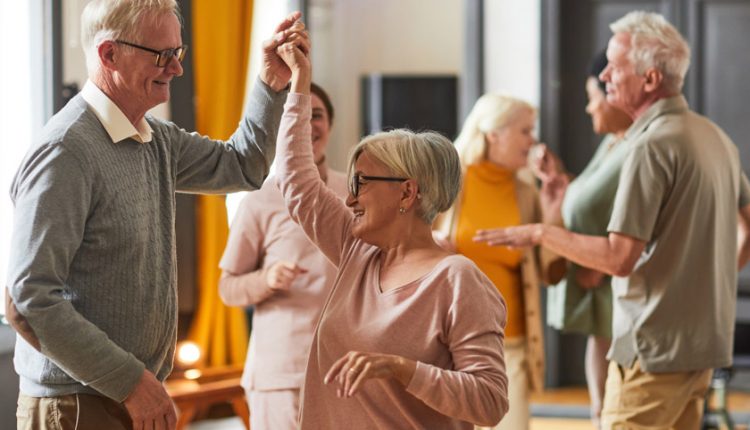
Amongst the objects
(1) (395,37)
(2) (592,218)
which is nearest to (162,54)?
(2) (592,218)

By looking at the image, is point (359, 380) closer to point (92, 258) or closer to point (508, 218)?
point (92, 258)

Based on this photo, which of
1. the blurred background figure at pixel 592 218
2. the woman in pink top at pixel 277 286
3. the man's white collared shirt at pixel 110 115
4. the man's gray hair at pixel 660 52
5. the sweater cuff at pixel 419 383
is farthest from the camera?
the blurred background figure at pixel 592 218

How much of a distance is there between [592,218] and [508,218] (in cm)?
41

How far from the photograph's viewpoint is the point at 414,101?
716cm

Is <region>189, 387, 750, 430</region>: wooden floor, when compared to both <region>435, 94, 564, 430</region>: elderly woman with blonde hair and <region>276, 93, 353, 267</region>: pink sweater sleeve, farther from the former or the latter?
<region>276, 93, 353, 267</region>: pink sweater sleeve

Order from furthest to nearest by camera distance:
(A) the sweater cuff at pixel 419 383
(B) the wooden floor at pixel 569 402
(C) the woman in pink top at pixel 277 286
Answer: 1. (B) the wooden floor at pixel 569 402
2. (C) the woman in pink top at pixel 277 286
3. (A) the sweater cuff at pixel 419 383

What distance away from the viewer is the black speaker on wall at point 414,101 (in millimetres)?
7145

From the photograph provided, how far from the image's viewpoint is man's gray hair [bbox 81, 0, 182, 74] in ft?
6.57

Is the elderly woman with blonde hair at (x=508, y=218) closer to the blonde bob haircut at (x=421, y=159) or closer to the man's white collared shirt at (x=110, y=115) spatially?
the blonde bob haircut at (x=421, y=159)

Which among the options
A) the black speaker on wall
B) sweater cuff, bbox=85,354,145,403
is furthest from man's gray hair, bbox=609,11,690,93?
the black speaker on wall

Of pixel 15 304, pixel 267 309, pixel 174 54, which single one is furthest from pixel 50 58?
pixel 15 304

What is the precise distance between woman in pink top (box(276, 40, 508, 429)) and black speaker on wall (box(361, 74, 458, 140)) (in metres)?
4.92

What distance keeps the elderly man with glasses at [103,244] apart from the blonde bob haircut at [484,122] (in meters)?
2.01

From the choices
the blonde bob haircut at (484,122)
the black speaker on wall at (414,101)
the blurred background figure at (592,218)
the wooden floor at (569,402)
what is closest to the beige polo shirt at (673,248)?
the blurred background figure at (592,218)
